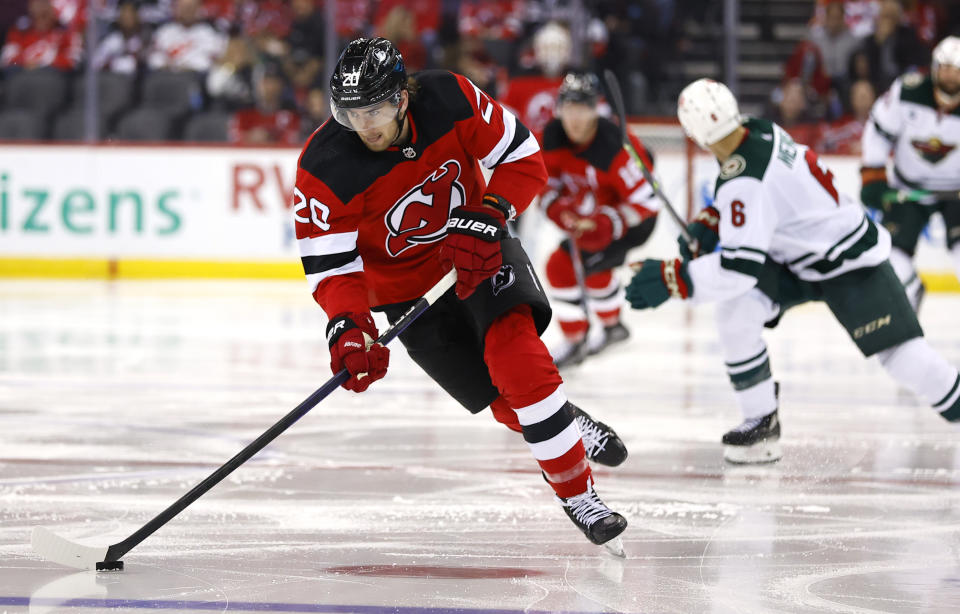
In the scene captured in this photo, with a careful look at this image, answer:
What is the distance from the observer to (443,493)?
3404 millimetres

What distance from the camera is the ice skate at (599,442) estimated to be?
11.0ft

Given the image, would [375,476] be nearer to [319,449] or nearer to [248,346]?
[319,449]

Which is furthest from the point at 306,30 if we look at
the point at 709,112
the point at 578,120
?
the point at 709,112

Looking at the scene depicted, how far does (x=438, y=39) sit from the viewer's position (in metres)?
9.20

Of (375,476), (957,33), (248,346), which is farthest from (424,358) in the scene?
(957,33)

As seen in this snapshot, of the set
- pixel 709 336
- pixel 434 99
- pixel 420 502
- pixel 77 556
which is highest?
pixel 434 99

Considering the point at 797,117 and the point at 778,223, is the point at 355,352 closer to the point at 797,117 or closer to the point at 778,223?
the point at 778,223

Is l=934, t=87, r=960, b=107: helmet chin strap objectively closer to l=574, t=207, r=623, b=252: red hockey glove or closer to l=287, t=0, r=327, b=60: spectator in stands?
l=574, t=207, r=623, b=252: red hockey glove

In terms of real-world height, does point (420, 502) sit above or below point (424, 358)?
below

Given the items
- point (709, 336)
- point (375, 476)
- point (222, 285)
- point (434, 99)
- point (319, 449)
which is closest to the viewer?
point (434, 99)

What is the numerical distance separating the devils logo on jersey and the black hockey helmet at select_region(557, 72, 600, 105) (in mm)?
2463

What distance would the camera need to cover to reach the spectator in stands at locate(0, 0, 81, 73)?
9297 mm

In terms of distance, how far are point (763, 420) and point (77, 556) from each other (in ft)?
6.42

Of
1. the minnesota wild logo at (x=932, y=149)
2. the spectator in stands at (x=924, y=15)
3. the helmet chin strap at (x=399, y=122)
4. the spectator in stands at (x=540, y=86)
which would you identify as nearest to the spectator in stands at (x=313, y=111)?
the spectator in stands at (x=540, y=86)
